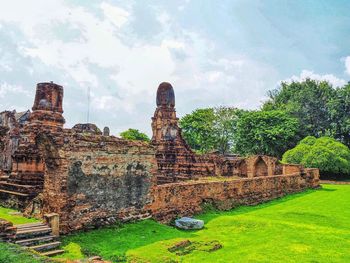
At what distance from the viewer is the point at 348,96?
1636 inches

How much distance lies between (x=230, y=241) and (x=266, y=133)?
32451mm

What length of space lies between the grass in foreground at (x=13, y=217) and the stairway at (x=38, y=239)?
3.97 ft

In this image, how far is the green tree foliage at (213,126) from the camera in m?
49.7

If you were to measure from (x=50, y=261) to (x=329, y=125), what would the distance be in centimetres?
4351

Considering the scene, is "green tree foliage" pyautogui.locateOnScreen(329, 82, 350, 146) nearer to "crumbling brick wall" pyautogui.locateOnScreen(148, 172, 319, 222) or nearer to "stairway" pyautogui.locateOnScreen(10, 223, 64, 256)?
"crumbling brick wall" pyautogui.locateOnScreen(148, 172, 319, 222)

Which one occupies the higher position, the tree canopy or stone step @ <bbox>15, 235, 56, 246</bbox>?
the tree canopy

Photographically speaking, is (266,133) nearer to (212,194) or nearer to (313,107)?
(313,107)

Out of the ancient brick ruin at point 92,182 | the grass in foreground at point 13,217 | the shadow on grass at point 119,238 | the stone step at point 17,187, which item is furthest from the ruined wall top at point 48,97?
the shadow on grass at point 119,238

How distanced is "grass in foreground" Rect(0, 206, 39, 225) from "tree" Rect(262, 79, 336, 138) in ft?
127

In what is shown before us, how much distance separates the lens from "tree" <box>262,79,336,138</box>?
A: 43.5m

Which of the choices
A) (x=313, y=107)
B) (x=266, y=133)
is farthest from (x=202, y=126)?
(x=313, y=107)

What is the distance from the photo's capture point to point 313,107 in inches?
1779

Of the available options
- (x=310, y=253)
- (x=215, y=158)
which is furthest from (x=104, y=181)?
(x=215, y=158)

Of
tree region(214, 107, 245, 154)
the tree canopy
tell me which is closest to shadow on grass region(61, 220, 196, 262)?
the tree canopy
